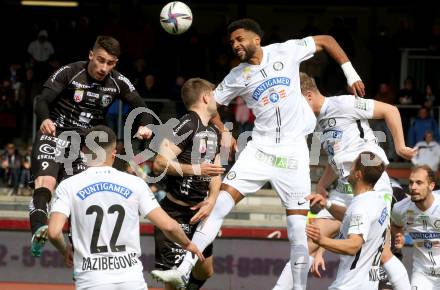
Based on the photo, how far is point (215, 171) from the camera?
1093 cm

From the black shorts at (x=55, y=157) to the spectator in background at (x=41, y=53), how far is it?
1021 cm

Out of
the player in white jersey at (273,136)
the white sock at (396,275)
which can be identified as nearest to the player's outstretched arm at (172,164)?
the player in white jersey at (273,136)

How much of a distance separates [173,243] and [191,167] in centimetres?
97

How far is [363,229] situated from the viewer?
31.0 ft

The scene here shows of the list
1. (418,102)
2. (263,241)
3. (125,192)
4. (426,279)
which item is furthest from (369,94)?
(125,192)

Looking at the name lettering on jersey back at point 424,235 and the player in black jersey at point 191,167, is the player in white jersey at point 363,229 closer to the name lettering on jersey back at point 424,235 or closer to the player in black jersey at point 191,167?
the player in black jersey at point 191,167

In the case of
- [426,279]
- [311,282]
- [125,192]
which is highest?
[125,192]

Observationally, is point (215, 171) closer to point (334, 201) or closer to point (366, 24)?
point (334, 201)

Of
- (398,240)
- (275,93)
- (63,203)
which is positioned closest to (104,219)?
(63,203)

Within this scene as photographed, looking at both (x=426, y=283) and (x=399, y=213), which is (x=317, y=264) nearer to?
(x=399, y=213)

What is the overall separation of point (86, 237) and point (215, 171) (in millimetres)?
2344

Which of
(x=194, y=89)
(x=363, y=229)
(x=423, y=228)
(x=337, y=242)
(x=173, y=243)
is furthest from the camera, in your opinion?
(x=423, y=228)

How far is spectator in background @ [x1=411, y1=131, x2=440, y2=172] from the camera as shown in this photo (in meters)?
19.9

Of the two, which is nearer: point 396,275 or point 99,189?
point 99,189
